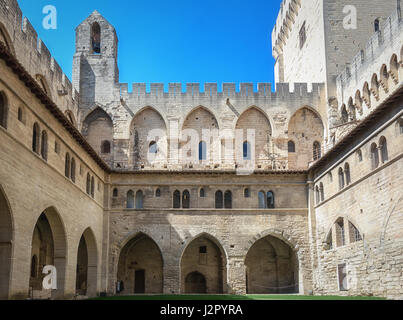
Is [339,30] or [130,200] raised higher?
[339,30]

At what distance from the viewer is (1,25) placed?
21.2 m

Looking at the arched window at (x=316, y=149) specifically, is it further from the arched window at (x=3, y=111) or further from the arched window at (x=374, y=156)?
the arched window at (x=3, y=111)

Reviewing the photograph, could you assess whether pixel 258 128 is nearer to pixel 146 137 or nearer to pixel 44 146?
pixel 146 137

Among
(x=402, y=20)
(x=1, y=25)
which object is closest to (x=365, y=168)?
(x=402, y=20)

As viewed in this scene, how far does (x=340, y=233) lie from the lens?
26.6 meters

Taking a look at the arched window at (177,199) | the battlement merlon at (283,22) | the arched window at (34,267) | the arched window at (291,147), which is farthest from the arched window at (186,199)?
the battlement merlon at (283,22)

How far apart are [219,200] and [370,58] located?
38.1 feet

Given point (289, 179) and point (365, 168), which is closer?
point (365, 168)

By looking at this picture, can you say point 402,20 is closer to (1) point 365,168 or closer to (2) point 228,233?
(1) point 365,168

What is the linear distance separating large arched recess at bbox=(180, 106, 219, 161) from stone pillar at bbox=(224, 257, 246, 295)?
276 inches

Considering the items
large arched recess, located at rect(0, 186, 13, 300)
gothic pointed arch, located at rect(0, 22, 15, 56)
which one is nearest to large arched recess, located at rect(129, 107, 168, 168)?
gothic pointed arch, located at rect(0, 22, 15, 56)

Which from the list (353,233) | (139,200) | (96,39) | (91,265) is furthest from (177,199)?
(96,39)

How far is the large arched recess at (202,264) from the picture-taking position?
3350cm

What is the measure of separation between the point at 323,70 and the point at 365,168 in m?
12.5
